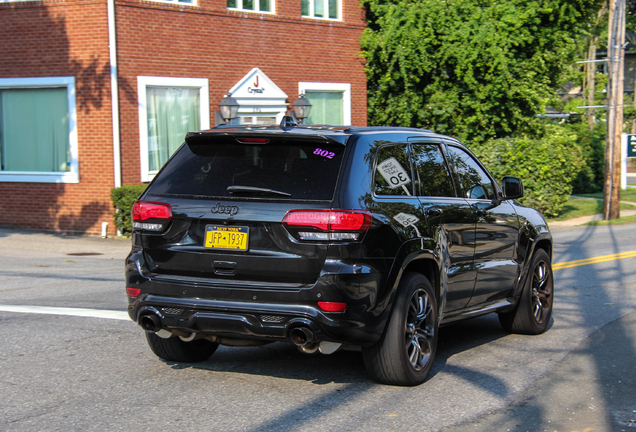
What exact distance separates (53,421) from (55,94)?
44.5ft

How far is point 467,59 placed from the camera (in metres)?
20.1

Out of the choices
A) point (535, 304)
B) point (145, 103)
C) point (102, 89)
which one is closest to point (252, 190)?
point (535, 304)

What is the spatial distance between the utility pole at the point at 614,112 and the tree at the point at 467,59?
984mm

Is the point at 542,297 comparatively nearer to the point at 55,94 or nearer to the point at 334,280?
the point at 334,280

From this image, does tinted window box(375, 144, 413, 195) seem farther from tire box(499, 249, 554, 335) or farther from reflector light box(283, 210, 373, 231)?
tire box(499, 249, 554, 335)

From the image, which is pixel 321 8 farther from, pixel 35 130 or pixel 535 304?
pixel 535 304

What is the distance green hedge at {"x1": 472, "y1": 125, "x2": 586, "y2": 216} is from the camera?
19688 millimetres

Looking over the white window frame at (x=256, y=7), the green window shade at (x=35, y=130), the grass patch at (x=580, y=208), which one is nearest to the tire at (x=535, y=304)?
the green window shade at (x=35, y=130)

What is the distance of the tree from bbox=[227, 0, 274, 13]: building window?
2.86 meters

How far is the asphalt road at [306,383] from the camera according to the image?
15.5 feet

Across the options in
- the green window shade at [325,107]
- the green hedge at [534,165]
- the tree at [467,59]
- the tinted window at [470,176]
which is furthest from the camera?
the green window shade at [325,107]

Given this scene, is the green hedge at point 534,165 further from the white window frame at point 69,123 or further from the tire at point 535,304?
the tire at point 535,304

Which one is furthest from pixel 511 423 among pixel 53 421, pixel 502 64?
pixel 502 64

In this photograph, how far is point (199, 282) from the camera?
5.11 meters
